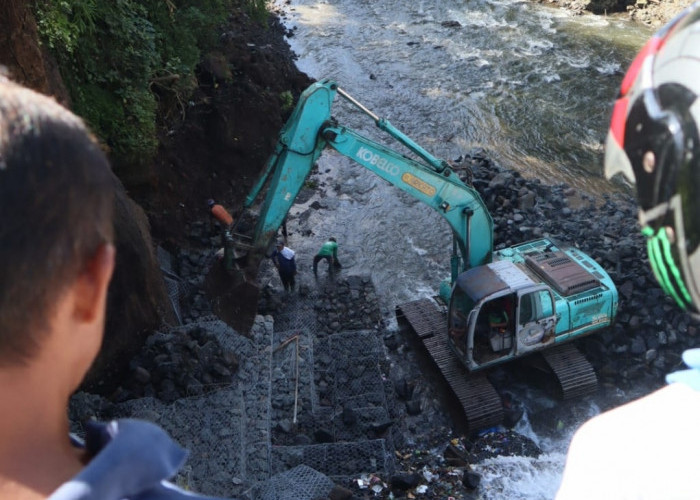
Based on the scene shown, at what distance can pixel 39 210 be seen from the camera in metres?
1.05

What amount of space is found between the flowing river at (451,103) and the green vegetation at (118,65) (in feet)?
11.0

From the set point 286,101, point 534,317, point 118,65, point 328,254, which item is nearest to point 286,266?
point 328,254

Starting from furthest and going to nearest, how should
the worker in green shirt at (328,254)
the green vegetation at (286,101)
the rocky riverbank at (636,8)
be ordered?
1. the rocky riverbank at (636,8)
2. the green vegetation at (286,101)
3. the worker in green shirt at (328,254)

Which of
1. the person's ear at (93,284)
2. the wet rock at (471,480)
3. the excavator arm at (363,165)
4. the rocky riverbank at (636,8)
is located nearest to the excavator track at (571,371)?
the excavator arm at (363,165)

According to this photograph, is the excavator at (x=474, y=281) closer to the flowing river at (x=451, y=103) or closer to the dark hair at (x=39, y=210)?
the flowing river at (x=451, y=103)

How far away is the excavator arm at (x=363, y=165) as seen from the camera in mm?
7723

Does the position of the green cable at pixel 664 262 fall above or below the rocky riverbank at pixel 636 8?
above

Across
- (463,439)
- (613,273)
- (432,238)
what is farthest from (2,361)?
(432,238)

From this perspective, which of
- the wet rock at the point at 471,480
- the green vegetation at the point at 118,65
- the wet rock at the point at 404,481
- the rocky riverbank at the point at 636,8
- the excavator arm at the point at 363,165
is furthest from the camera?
the rocky riverbank at the point at 636,8

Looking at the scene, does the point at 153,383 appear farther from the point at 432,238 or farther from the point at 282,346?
the point at 432,238

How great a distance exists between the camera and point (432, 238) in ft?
39.2

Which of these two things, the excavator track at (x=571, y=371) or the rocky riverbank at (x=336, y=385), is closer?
the rocky riverbank at (x=336, y=385)

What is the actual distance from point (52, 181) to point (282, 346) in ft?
23.8

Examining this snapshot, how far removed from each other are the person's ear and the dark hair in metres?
0.02
